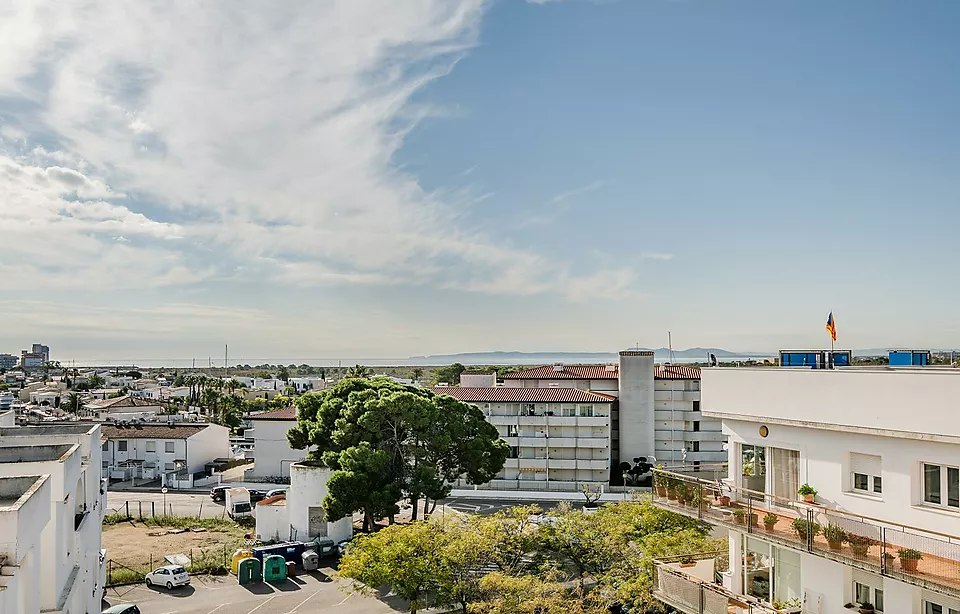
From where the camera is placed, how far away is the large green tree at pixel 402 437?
4016 cm

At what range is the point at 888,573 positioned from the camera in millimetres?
12141

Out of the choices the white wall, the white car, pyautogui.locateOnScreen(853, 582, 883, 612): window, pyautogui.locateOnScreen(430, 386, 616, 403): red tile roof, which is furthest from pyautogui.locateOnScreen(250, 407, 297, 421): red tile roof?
pyautogui.locateOnScreen(853, 582, 883, 612): window

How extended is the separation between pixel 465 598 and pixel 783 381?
1529 centimetres

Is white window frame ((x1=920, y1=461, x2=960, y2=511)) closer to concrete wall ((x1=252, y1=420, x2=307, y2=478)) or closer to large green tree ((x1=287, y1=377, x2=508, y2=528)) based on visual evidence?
large green tree ((x1=287, y1=377, x2=508, y2=528))

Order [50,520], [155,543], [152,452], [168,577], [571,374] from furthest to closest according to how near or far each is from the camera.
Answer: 1. [571,374]
2. [152,452]
3. [155,543]
4. [168,577]
5. [50,520]

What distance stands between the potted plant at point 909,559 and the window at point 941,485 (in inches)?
45.7

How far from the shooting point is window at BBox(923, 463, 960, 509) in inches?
485

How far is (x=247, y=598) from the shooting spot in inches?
1286

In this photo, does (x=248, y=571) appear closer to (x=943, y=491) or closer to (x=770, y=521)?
(x=770, y=521)

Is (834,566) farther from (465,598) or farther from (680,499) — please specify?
(465,598)

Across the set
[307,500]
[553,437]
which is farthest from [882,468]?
[553,437]

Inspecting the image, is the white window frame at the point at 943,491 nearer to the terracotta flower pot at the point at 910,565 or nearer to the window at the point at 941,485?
the window at the point at 941,485

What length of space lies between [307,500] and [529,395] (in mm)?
24007

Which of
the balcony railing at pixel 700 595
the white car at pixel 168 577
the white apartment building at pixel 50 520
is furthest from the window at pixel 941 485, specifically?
the white car at pixel 168 577
